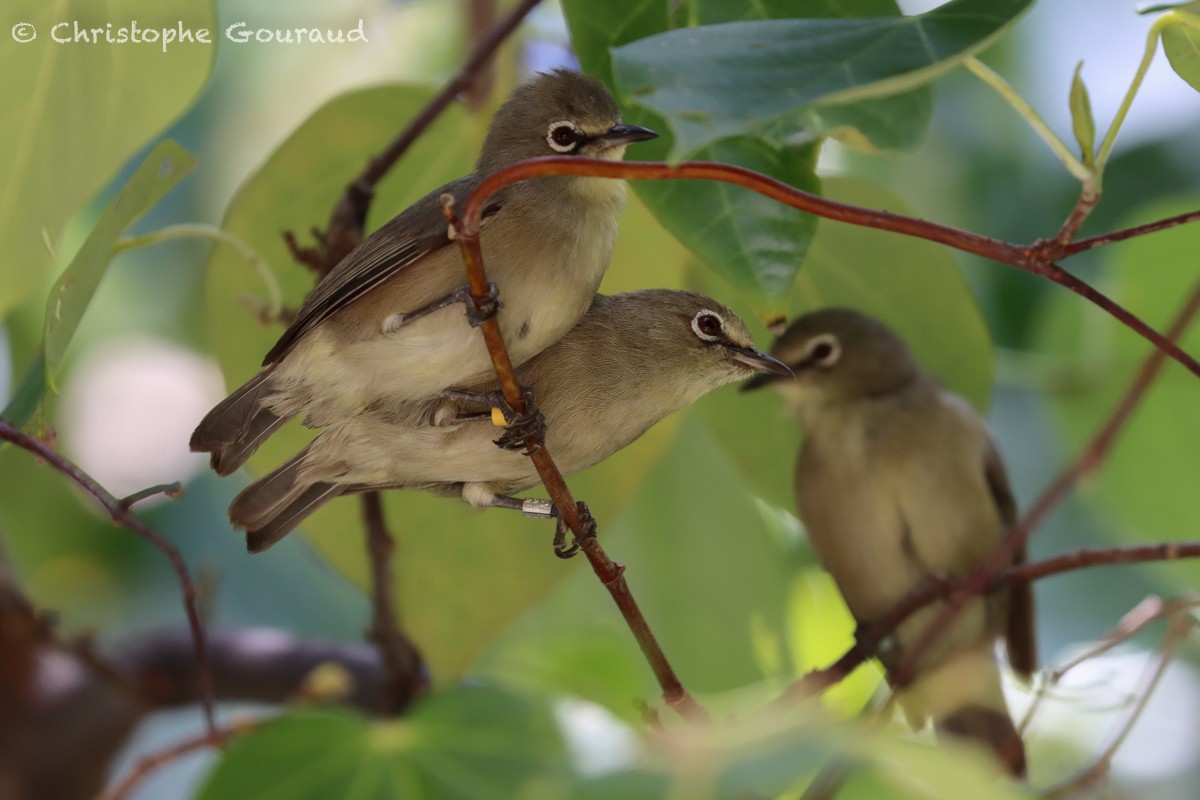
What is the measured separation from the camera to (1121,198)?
4359mm

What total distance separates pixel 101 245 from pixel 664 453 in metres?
1.56

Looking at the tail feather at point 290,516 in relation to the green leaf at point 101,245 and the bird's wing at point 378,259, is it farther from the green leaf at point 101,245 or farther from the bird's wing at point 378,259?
the green leaf at point 101,245

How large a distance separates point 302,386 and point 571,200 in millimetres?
545

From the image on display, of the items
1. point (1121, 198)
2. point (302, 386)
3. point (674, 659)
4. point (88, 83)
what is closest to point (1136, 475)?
point (674, 659)

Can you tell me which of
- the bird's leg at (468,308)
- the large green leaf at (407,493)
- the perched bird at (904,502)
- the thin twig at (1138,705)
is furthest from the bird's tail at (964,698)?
the bird's leg at (468,308)

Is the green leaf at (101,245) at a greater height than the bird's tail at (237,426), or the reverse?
the green leaf at (101,245)

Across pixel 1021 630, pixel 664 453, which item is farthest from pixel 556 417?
pixel 1021 630

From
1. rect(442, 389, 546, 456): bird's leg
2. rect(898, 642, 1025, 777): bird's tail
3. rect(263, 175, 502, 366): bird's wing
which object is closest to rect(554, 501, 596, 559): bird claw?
rect(442, 389, 546, 456): bird's leg

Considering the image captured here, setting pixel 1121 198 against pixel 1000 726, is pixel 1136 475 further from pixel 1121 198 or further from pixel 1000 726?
pixel 1121 198

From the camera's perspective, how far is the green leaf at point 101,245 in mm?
1568

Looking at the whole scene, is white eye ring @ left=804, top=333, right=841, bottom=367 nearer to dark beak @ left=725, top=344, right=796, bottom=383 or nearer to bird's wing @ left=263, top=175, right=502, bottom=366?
dark beak @ left=725, top=344, right=796, bottom=383

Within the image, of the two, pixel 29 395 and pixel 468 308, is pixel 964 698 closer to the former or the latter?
pixel 468 308

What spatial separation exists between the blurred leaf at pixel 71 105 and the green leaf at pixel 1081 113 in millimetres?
1125

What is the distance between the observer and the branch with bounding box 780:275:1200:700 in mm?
1988
